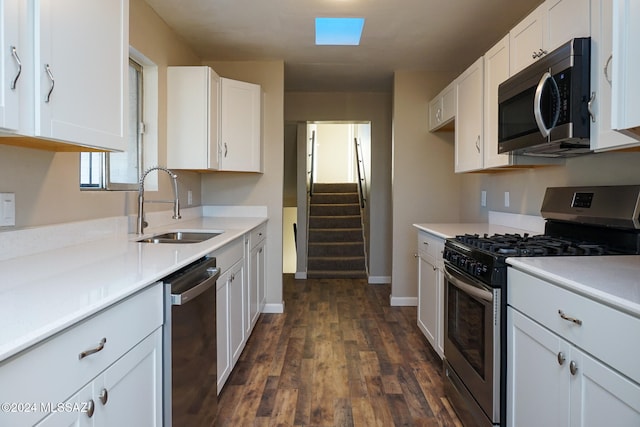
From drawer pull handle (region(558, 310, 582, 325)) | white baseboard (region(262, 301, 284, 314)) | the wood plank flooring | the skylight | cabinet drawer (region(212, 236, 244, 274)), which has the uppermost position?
the skylight

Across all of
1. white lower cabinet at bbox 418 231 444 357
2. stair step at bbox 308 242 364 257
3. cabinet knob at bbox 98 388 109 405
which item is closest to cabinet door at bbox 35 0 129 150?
cabinet knob at bbox 98 388 109 405

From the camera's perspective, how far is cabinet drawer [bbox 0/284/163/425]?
78 cm

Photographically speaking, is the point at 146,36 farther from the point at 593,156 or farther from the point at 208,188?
the point at 593,156

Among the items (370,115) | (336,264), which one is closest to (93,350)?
(370,115)

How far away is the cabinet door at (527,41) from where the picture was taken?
6.89 ft

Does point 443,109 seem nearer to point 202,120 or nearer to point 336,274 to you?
point 202,120

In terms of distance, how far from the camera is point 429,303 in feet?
10.0

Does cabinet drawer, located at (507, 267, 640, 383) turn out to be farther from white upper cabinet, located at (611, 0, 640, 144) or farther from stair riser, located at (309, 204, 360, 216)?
stair riser, located at (309, 204, 360, 216)

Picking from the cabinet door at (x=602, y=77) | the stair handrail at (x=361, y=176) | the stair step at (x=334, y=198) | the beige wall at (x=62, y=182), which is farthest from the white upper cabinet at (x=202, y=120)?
the stair step at (x=334, y=198)

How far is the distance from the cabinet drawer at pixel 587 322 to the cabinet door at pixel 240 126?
102 inches

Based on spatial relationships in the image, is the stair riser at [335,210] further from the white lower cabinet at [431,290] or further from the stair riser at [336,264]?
the white lower cabinet at [431,290]

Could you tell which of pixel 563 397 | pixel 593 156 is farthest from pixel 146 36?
pixel 563 397

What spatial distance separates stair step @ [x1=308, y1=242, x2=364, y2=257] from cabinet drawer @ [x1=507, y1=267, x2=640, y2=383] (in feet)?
15.4

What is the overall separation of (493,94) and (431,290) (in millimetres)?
1405
